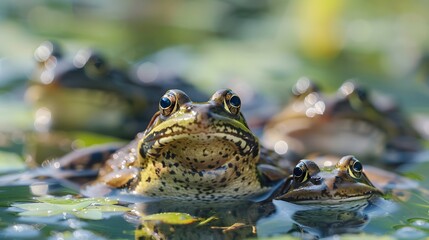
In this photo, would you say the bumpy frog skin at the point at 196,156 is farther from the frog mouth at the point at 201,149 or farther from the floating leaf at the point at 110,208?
the floating leaf at the point at 110,208

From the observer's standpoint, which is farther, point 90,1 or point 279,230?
point 90,1

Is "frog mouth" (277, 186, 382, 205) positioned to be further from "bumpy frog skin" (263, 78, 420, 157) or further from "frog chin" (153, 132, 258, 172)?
"bumpy frog skin" (263, 78, 420, 157)

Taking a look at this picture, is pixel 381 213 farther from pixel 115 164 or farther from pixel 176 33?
pixel 176 33

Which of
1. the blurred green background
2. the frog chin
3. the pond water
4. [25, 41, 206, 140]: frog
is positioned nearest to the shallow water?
the pond water

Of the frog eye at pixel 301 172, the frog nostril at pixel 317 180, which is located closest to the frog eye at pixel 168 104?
the frog eye at pixel 301 172

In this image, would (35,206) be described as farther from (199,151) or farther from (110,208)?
(199,151)

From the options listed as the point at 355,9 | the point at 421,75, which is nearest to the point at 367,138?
the point at 421,75

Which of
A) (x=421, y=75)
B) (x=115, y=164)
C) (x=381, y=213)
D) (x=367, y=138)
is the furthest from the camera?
(x=421, y=75)
